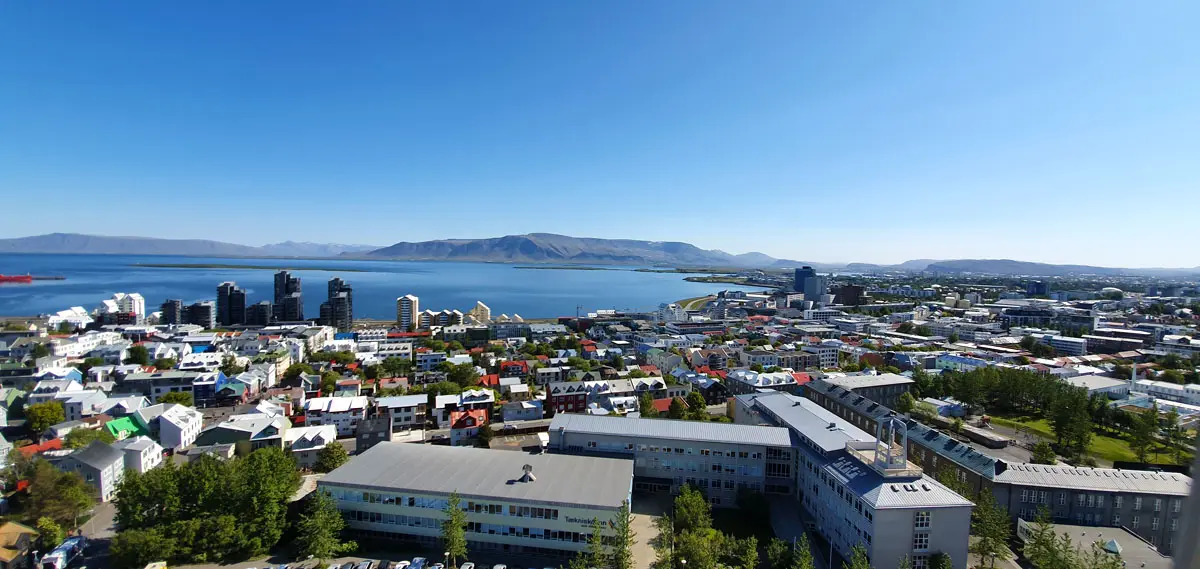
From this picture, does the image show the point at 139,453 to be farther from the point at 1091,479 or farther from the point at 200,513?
the point at 1091,479

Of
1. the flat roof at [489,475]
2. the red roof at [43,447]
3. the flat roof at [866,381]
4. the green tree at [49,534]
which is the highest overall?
the flat roof at [866,381]

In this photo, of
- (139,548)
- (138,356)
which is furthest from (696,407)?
(138,356)

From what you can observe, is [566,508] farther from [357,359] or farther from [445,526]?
[357,359]

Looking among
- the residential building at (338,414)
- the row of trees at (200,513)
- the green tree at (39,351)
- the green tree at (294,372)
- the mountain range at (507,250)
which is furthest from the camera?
the mountain range at (507,250)

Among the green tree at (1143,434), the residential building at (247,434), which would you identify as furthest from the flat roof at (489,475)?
the green tree at (1143,434)

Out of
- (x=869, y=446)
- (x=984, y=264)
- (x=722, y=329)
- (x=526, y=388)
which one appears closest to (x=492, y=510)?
(x=869, y=446)

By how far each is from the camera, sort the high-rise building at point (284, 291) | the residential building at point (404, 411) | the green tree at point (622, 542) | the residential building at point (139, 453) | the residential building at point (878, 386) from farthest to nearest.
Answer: the high-rise building at point (284, 291) → the residential building at point (878, 386) → the residential building at point (404, 411) → the residential building at point (139, 453) → the green tree at point (622, 542)

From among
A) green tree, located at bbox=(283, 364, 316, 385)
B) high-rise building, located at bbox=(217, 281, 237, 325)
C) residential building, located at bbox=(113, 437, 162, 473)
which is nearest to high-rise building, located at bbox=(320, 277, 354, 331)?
high-rise building, located at bbox=(217, 281, 237, 325)

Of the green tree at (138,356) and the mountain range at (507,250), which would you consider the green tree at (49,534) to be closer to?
the green tree at (138,356)
